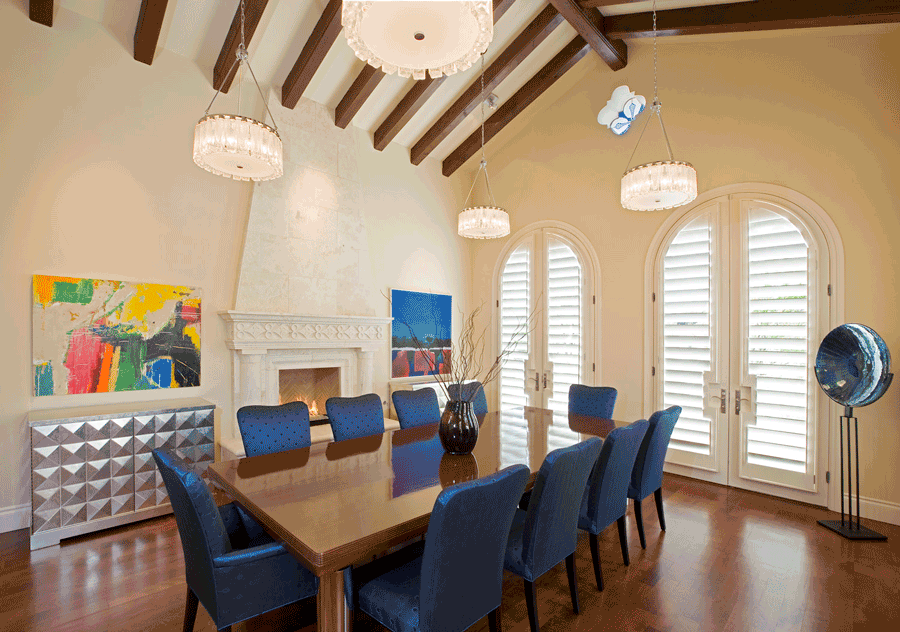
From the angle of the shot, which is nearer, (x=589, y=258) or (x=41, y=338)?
(x=41, y=338)

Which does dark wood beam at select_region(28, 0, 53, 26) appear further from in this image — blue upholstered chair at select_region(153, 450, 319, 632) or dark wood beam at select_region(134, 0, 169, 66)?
blue upholstered chair at select_region(153, 450, 319, 632)

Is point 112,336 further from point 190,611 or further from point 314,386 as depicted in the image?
point 190,611

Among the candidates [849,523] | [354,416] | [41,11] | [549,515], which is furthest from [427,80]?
[849,523]

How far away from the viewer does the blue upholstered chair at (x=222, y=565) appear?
176 centimetres

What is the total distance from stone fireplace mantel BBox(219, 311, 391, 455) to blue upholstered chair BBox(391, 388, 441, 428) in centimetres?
145

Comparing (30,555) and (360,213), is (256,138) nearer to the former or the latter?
(360,213)

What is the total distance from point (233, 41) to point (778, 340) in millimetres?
5512

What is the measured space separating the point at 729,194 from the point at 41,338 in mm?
6079

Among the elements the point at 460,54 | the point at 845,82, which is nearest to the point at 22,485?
the point at 460,54

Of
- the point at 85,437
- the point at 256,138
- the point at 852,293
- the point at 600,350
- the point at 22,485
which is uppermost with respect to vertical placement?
the point at 256,138

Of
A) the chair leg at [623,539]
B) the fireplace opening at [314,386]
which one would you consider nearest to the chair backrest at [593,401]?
the chair leg at [623,539]

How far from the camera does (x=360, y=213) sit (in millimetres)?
5250

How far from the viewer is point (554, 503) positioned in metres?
2.13

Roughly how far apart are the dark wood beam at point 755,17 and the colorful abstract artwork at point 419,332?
3.65 meters
